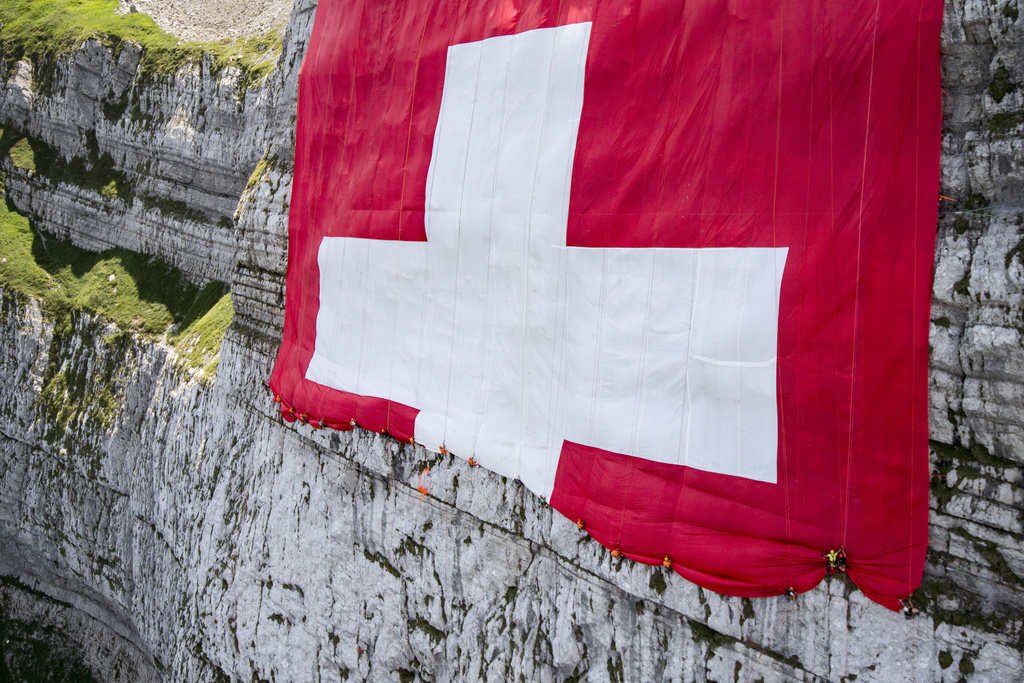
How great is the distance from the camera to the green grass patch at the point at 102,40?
16656 mm

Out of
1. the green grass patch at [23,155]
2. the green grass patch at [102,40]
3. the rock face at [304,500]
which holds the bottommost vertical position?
the rock face at [304,500]

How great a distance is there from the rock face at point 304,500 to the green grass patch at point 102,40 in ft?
1.88

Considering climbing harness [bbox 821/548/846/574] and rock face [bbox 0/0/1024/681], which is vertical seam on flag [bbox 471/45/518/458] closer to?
rock face [bbox 0/0/1024/681]

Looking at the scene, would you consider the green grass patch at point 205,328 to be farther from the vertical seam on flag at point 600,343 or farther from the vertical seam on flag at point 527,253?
the vertical seam on flag at point 600,343

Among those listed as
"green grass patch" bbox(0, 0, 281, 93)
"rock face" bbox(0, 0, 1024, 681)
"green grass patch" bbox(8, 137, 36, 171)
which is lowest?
"rock face" bbox(0, 0, 1024, 681)

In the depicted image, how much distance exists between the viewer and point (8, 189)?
2077 centimetres

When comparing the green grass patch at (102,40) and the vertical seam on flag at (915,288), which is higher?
the green grass patch at (102,40)

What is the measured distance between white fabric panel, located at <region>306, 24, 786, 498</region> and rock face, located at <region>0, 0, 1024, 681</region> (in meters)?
1.07

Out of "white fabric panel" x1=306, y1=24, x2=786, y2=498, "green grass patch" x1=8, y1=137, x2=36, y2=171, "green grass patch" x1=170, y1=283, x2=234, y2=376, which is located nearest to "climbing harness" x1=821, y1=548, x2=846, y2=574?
"white fabric panel" x1=306, y1=24, x2=786, y2=498

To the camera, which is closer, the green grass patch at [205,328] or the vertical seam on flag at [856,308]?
the vertical seam on flag at [856,308]

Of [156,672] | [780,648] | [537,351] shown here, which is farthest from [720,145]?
[156,672]

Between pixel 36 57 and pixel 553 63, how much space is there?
64.0ft

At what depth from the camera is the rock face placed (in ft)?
18.8

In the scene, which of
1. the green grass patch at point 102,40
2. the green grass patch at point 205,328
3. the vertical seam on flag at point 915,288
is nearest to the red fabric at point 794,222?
the vertical seam on flag at point 915,288
